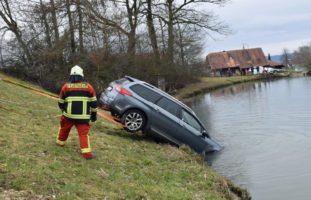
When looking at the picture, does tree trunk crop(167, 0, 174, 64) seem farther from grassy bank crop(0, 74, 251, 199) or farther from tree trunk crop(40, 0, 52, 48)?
grassy bank crop(0, 74, 251, 199)

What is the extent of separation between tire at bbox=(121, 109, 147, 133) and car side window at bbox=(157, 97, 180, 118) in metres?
0.72

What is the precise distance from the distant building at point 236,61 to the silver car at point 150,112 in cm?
9371

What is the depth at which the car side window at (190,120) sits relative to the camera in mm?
14480

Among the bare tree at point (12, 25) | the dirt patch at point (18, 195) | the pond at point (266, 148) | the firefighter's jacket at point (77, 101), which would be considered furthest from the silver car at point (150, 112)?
the bare tree at point (12, 25)

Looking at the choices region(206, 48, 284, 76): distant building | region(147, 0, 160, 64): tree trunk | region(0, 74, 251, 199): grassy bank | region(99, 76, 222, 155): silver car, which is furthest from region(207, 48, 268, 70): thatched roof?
region(0, 74, 251, 199): grassy bank

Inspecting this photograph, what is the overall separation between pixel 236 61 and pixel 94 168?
103893 mm

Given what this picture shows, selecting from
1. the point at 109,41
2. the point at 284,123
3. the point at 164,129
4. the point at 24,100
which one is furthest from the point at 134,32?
the point at 164,129

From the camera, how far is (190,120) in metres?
14.7

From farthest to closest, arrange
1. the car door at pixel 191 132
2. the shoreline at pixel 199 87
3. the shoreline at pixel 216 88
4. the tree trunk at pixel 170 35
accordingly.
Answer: the shoreline at pixel 199 87 → the tree trunk at pixel 170 35 → the car door at pixel 191 132 → the shoreline at pixel 216 88

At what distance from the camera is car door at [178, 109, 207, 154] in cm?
1435

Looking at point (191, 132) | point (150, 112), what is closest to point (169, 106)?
point (150, 112)

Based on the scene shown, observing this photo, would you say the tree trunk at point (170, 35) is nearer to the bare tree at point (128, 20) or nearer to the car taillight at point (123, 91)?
the bare tree at point (128, 20)

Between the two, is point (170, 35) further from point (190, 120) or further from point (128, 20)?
point (190, 120)

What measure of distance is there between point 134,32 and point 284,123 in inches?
779
